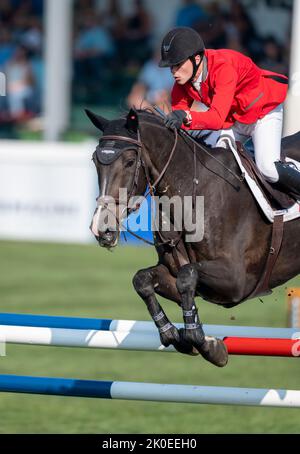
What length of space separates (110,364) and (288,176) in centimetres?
350

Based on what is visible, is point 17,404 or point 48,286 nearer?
point 17,404

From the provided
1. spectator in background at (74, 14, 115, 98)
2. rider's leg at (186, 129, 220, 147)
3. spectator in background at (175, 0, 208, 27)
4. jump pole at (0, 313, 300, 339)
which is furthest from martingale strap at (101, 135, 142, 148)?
spectator in background at (74, 14, 115, 98)

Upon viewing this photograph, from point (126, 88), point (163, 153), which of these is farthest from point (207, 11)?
point (163, 153)

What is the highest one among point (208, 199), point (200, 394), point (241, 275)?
point (208, 199)

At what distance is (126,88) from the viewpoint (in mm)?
15766

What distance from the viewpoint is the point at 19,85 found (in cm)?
1557

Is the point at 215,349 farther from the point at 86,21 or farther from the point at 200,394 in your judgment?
the point at 86,21

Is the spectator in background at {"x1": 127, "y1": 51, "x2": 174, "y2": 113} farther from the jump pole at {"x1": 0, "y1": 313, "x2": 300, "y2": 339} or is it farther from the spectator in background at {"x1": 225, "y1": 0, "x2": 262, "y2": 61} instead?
the jump pole at {"x1": 0, "y1": 313, "x2": 300, "y2": 339}

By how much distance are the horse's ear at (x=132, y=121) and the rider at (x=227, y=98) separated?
0.54 ft

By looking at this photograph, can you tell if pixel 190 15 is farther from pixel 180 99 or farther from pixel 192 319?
pixel 192 319

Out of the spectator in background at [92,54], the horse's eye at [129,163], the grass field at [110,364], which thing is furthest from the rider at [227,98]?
the spectator in background at [92,54]

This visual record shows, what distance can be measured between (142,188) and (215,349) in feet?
2.77

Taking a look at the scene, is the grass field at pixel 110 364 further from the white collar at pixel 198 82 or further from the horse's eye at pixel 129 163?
the white collar at pixel 198 82

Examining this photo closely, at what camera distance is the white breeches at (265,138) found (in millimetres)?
4988
